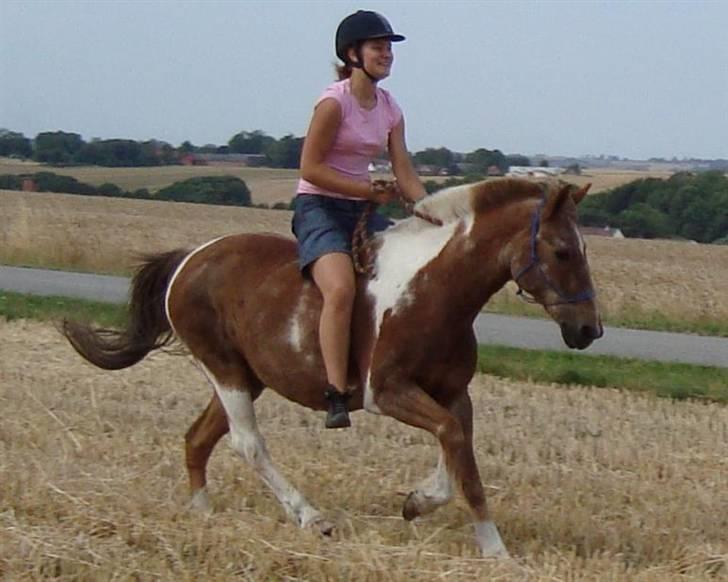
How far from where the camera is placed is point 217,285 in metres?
7.39

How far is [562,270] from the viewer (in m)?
6.11

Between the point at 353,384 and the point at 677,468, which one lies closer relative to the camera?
the point at 353,384

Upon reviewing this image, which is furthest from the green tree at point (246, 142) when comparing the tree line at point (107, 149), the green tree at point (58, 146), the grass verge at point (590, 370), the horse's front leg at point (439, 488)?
the horse's front leg at point (439, 488)

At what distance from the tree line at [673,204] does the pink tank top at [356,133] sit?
2424 centimetres

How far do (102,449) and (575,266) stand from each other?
3.25 metres

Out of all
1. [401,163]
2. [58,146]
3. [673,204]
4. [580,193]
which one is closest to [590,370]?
[401,163]

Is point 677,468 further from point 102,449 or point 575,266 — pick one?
point 102,449

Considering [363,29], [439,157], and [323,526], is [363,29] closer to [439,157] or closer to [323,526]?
[323,526]

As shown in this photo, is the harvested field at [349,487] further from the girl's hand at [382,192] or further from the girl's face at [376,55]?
the girl's face at [376,55]

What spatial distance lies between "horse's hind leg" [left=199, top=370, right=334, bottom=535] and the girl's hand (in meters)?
1.29

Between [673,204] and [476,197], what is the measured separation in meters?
26.4

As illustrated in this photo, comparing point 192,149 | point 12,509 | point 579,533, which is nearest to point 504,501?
point 579,533

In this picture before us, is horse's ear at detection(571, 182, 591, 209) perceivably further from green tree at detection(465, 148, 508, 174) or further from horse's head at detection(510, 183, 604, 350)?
green tree at detection(465, 148, 508, 174)

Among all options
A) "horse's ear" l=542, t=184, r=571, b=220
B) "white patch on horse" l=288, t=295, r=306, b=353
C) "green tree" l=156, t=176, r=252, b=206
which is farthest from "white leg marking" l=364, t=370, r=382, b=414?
"green tree" l=156, t=176, r=252, b=206
